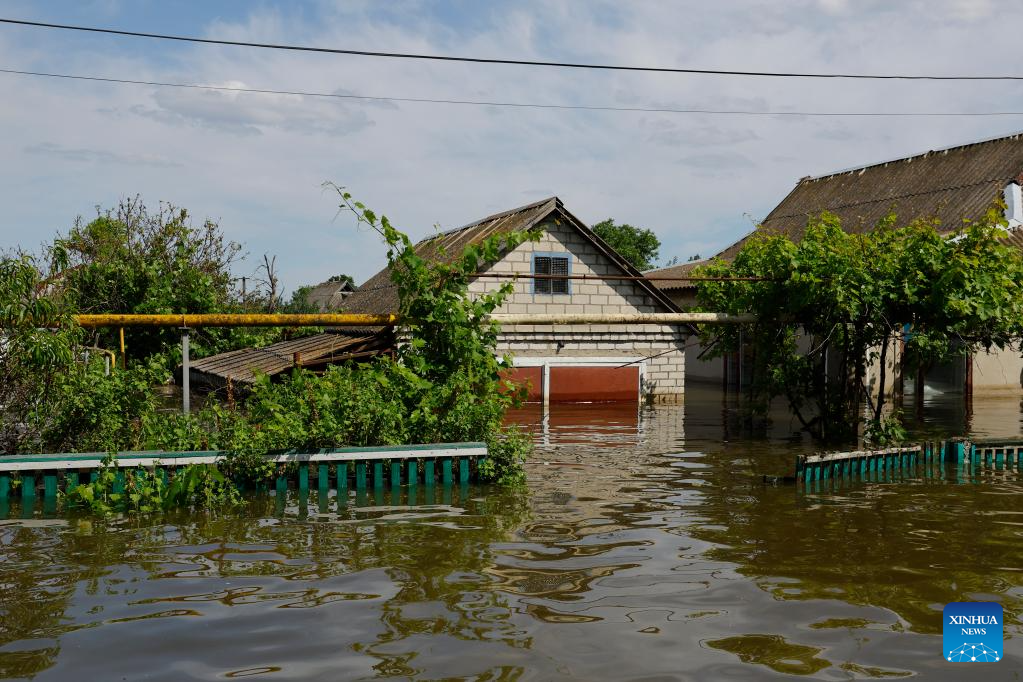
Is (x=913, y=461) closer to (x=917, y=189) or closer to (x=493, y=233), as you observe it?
(x=493, y=233)

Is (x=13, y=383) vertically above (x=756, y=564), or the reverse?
(x=13, y=383)

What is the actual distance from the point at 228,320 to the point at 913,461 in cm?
1031

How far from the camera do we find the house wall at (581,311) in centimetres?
2300

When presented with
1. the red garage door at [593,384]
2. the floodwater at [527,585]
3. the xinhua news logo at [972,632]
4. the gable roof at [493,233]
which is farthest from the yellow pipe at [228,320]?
the red garage door at [593,384]

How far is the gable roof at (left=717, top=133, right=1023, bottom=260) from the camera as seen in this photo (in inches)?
1136

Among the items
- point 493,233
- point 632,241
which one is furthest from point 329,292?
point 493,233

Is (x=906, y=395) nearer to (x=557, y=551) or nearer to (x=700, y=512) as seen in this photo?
(x=700, y=512)

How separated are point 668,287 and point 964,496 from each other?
22.4 metres

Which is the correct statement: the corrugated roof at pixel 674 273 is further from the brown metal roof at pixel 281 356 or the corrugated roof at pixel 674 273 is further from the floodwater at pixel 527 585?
the floodwater at pixel 527 585

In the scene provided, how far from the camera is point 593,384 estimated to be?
77.7ft

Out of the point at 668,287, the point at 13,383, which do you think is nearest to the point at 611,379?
the point at 668,287

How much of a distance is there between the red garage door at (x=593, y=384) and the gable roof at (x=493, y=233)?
6.68 ft

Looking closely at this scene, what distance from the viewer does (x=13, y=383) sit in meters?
11.5

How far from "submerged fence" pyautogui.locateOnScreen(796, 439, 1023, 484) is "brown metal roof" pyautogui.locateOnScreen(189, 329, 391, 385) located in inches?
270
